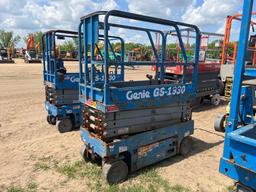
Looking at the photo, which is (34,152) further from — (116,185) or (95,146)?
(116,185)

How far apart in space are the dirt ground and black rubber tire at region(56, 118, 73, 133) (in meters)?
0.19

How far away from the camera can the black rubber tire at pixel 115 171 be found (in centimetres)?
377

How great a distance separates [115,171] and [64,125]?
2.77 m

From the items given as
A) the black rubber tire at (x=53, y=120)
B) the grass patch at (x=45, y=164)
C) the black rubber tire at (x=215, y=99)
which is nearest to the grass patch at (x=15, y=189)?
the grass patch at (x=45, y=164)

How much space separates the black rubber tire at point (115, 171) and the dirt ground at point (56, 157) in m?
0.24

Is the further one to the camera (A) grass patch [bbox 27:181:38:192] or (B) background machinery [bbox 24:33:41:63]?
(B) background machinery [bbox 24:33:41:63]

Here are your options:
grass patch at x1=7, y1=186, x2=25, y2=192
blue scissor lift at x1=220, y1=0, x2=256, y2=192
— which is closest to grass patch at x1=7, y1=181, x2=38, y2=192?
grass patch at x1=7, y1=186, x2=25, y2=192

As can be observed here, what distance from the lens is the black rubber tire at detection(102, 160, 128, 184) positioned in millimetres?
3766

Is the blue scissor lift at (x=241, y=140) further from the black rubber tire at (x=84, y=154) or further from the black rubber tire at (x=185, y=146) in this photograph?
the black rubber tire at (x=84, y=154)

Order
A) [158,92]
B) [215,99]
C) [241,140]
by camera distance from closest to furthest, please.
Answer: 1. [241,140]
2. [158,92]
3. [215,99]

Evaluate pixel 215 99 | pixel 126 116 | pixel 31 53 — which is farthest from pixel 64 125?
pixel 31 53

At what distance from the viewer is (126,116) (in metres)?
3.99

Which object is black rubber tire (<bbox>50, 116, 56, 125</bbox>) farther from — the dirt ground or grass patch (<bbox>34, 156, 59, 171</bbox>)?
grass patch (<bbox>34, 156, 59, 171</bbox>)

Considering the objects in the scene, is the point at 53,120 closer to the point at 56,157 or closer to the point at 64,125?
the point at 64,125
